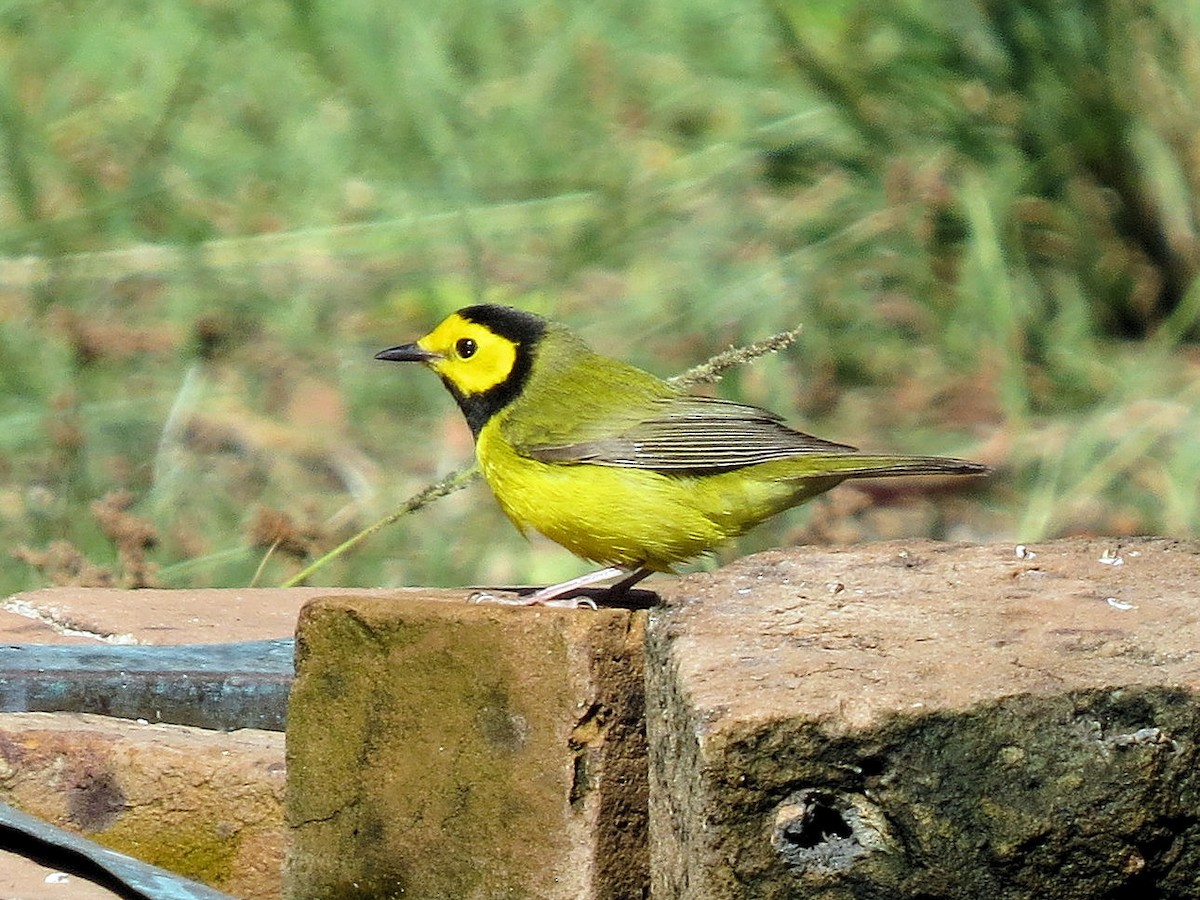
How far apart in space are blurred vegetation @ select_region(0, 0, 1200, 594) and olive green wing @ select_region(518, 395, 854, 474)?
4.14 ft

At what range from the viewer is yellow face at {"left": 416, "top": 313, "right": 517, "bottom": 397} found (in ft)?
15.4

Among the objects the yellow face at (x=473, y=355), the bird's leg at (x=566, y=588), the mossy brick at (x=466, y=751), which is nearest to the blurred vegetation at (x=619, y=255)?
the yellow face at (x=473, y=355)

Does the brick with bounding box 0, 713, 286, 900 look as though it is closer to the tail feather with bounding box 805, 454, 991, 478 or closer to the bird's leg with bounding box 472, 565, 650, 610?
the bird's leg with bounding box 472, 565, 650, 610

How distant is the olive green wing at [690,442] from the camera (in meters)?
4.19

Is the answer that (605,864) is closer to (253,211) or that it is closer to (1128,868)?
(1128,868)

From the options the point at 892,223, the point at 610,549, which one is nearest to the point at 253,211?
the point at 892,223

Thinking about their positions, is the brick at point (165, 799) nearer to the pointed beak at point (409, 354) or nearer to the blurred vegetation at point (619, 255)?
the pointed beak at point (409, 354)

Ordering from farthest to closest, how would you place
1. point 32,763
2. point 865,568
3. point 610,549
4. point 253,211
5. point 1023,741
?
point 253,211, point 610,549, point 32,763, point 865,568, point 1023,741

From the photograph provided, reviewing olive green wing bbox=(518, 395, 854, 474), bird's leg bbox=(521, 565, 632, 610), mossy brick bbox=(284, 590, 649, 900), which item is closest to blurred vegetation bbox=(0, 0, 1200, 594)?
olive green wing bbox=(518, 395, 854, 474)

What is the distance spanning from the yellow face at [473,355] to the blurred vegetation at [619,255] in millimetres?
1157

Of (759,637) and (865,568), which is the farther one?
(865,568)

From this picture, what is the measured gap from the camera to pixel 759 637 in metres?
2.51

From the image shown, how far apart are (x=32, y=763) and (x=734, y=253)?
424 centimetres

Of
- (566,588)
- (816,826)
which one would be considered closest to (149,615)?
(566,588)
